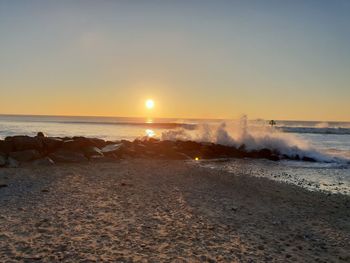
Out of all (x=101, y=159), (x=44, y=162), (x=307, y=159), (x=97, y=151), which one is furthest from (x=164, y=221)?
(x=307, y=159)

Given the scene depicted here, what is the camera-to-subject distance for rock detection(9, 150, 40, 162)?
1948 cm

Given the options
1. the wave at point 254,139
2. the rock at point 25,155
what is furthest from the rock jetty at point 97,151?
the wave at point 254,139

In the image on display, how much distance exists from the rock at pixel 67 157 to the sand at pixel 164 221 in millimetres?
4376

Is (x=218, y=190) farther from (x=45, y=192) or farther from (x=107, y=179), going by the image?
(x=45, y=192)

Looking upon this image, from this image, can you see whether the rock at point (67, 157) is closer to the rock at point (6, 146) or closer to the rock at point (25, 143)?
the rock at point (25, 143)

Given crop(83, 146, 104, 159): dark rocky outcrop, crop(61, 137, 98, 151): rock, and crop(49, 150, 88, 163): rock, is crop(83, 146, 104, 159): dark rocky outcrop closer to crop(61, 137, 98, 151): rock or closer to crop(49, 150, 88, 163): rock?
crop(61, 137, 98, 151): rock

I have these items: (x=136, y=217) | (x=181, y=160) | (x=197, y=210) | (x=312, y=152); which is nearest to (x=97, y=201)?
(x=136, y=217)

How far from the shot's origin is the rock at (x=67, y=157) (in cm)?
2028

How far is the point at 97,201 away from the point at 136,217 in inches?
77.1

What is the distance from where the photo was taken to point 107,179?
15227 mm

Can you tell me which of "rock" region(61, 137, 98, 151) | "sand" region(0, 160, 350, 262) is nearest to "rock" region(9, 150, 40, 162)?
"rock" region(61, 137, 98, 151)

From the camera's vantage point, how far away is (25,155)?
19688mm

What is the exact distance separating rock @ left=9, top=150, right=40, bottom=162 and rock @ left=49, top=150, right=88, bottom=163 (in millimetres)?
821

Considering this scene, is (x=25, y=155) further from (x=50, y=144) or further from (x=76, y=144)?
(x=76, y=144)
